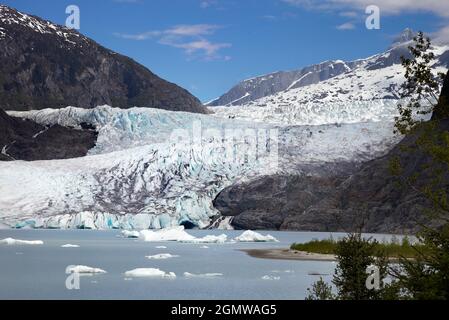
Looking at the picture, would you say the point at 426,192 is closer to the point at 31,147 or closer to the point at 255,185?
the point at 255,185

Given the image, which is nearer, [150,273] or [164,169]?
[150,273]

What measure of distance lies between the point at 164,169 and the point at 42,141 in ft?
186

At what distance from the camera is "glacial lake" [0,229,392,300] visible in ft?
80.1

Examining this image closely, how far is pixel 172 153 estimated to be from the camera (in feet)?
297

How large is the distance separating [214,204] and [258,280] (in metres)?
60.5

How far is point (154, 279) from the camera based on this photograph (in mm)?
29156

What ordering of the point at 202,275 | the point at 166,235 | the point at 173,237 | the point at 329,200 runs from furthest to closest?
the point at 329,200
the point at 166,235
the point at 173,237
the point at 202,275

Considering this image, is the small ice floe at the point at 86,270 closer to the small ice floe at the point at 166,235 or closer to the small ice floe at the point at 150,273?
the small ice floe at the point at 150,273

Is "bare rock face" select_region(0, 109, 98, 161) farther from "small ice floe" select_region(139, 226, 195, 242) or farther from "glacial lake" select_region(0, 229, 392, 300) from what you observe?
"glacial lake" select_region(0, 229, 392, 300)
